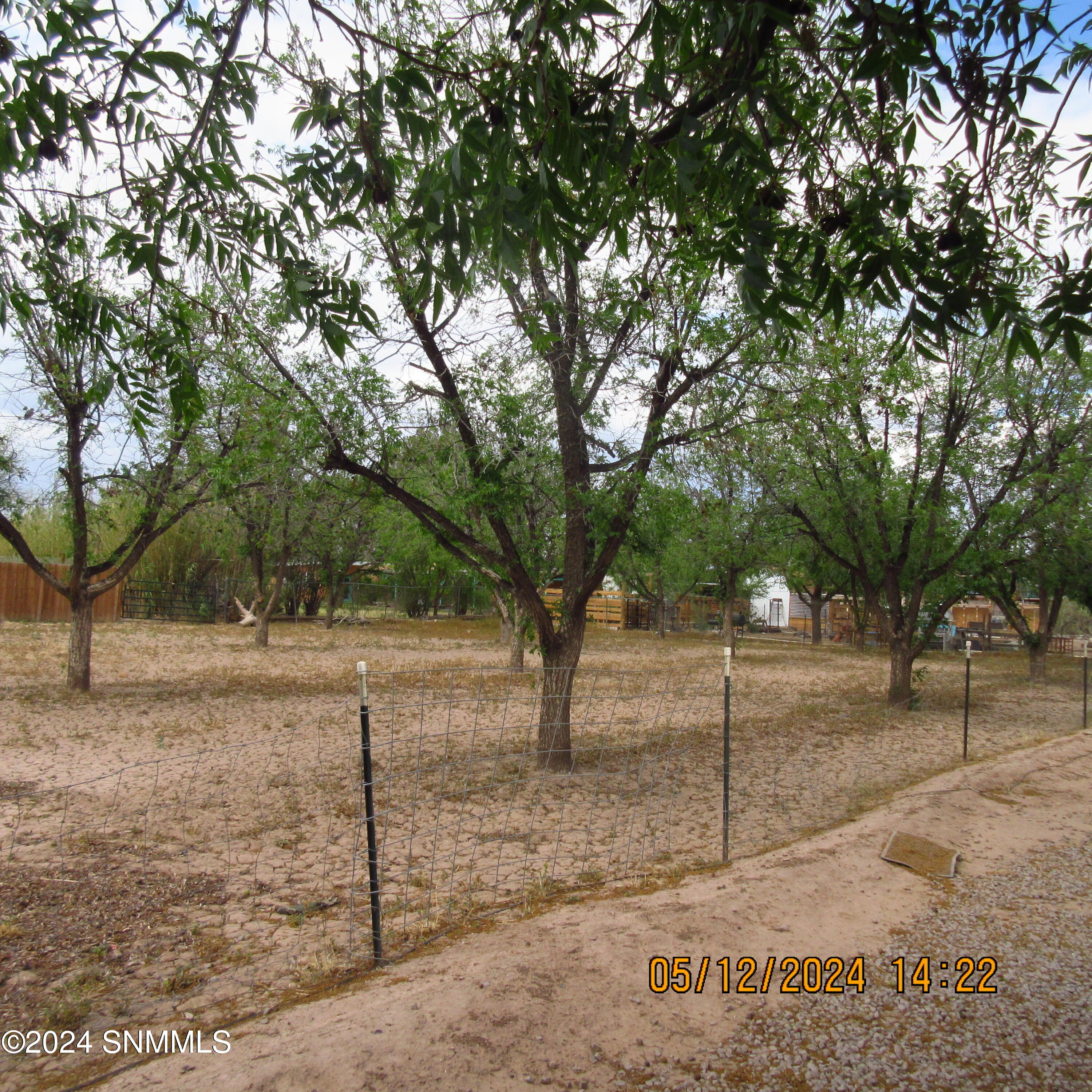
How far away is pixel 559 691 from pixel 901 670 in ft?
28.8

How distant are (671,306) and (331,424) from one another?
340 centimetres

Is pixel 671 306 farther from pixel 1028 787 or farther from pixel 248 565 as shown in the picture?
pixel 248 565

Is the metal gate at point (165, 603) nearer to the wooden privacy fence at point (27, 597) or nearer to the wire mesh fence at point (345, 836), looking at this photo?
the wooden privacy fence at point (27, 597)

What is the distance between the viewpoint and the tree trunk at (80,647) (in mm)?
12383

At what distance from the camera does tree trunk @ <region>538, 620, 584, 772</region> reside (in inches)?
322

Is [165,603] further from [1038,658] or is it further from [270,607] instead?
[1038,658]

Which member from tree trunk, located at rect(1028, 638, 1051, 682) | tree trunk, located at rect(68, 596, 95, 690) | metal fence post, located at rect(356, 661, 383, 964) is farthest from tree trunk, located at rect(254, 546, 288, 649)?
tree trunk, located at rect(1028, 638, 1051, 682)

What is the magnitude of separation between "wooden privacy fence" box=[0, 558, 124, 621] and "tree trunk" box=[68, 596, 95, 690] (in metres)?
17.0

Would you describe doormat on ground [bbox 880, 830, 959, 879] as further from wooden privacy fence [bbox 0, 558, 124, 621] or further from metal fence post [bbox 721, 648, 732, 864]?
wooden privacy fence [bbox 0, 558, 124, 621]

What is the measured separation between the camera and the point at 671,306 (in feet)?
24.6

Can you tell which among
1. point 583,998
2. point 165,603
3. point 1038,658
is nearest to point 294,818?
point 583,998

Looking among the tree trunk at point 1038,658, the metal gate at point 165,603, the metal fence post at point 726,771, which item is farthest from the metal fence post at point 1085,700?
the metal gate at point 165,603

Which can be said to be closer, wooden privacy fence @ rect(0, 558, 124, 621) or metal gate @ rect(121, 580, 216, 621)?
wooden privacy fence @ rect(0, 558, 124, 621)

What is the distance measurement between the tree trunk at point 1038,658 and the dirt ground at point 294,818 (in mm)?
5918
